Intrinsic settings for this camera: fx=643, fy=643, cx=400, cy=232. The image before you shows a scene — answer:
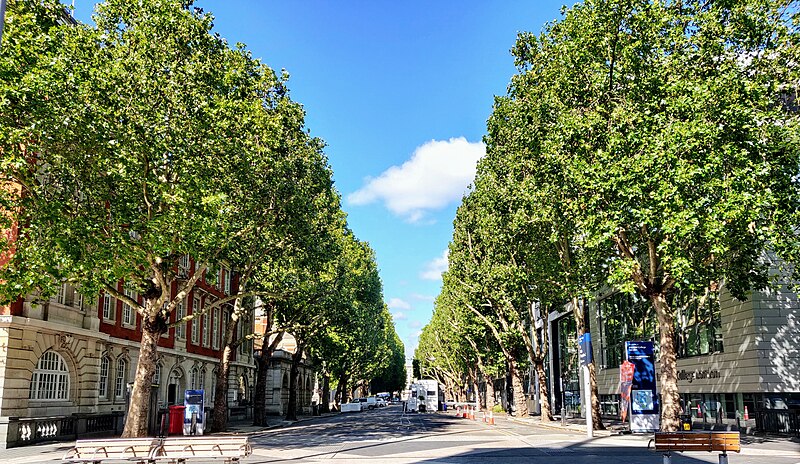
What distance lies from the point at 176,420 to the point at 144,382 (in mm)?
7563

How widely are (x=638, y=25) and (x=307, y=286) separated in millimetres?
16954

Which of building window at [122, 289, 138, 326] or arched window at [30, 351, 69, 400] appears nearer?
arched window at [30, 351, 69, 400]

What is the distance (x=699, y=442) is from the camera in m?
12.8

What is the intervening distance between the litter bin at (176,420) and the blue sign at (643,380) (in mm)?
18676

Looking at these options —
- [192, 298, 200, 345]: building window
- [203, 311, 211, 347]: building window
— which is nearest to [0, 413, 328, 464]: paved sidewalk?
[192, 298, 200, 345]: building window

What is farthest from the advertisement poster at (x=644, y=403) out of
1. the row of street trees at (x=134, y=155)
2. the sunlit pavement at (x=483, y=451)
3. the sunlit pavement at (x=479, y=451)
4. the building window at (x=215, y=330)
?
the building window at (x=215, y=330)

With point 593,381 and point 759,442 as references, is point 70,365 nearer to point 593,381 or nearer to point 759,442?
point 593,381

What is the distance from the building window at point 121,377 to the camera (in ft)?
103

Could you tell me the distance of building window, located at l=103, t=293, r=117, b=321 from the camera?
3027cm

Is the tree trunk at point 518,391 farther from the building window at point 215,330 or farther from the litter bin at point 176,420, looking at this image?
the litter bin at point 176,420

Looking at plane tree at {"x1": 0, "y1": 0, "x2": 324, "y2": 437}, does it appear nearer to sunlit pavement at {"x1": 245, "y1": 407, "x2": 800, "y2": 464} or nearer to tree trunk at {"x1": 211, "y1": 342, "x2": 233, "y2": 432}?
sunlit pavement at {"x1": 245, "y1": 407, "x2": 800, "y2": 464}

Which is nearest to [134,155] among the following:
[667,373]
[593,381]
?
[667,373]

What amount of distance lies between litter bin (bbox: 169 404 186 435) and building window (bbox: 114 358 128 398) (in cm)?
571

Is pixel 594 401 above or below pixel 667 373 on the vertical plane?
below
